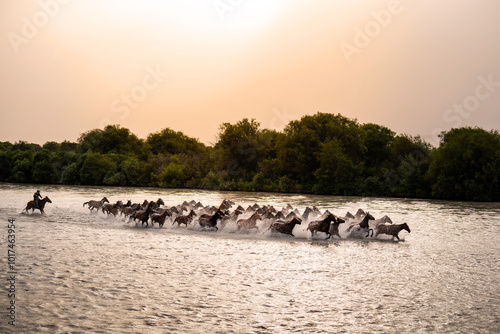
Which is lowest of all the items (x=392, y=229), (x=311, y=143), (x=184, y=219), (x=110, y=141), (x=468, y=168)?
(x=184, y=219)

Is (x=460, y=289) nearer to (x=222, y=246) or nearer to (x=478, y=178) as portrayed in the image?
(x=222, y=246)

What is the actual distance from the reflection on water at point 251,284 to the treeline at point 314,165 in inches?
1739

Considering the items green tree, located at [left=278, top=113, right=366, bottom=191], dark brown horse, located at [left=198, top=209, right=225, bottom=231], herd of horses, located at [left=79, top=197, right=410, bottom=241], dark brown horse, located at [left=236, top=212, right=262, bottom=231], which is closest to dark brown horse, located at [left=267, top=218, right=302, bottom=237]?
herd of horses, located at [left=79, top=197, right=410, bottom=241]

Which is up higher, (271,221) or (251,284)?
(271,221)

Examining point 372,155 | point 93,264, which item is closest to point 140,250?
point 93,264

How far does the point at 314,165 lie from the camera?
78.5 metres

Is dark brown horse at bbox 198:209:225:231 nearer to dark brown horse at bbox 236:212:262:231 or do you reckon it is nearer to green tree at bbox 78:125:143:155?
dark brown horse at bbox 236:212:262:231

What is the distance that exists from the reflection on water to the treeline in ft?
145

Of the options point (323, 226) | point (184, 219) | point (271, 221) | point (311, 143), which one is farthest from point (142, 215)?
point (311, 143)

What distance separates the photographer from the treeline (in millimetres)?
60688

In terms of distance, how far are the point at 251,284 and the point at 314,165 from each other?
2686 inches

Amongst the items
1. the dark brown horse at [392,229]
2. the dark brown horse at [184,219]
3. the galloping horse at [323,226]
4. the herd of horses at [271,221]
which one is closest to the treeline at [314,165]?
the herd of horses at [271,221]

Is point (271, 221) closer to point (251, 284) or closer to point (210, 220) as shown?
point (210, 220)

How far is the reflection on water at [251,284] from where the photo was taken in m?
8.37
